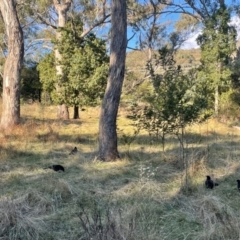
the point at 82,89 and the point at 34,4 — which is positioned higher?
the point at 34,4

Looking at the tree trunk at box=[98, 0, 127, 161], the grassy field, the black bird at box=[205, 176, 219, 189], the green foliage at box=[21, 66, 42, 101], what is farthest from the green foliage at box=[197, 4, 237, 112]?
the green foliage at box=[21, 66, 42, 101]

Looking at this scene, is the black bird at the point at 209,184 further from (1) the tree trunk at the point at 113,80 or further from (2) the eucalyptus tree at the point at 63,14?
(2) the eucalyptus tree at the point at 63,14

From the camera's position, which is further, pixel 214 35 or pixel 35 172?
pixel 214 35

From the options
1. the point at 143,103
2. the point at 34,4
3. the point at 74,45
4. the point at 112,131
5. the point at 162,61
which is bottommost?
the point at 112,131

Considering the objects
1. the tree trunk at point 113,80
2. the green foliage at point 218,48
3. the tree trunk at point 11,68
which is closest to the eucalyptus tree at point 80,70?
the tree trunk at point 11,68

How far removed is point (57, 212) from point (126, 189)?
1.21 meters

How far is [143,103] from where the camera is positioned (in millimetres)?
7688

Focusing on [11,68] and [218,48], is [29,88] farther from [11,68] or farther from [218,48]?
[11,68]

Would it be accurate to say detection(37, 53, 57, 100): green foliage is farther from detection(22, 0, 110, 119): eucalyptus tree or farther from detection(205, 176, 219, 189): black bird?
detection(205, 176, 219, 189): black bird

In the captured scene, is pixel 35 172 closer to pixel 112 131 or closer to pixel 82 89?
pixel 112 131

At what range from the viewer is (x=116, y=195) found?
481 centimetres

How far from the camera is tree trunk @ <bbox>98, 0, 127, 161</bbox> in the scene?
22.6 ft

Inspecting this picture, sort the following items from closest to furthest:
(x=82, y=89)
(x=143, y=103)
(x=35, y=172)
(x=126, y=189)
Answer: (x=126, y=189) < (x=35, y=172) < (x=143, y=103) < (x=82, y=89)

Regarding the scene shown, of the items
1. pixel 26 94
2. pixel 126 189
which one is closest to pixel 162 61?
pixel 126 189
